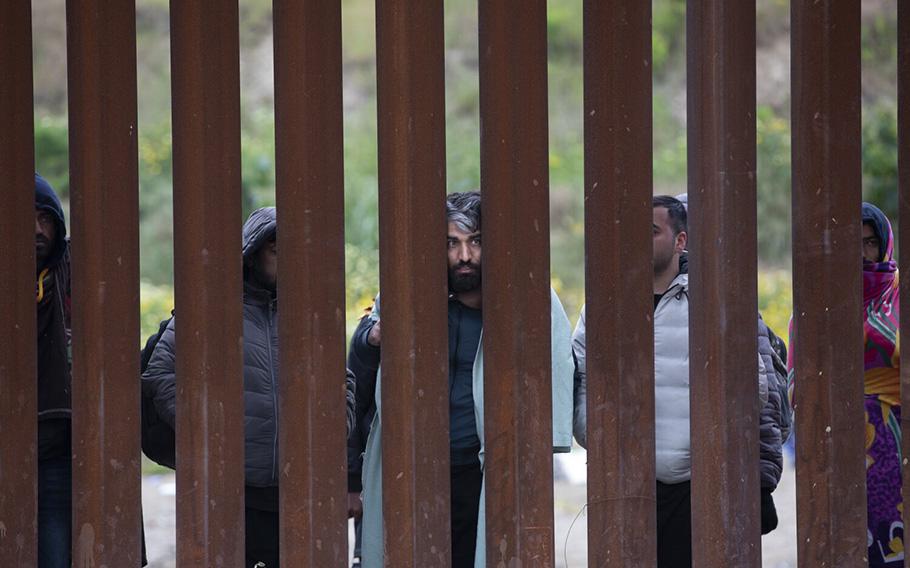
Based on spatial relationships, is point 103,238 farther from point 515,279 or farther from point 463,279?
point 463,279

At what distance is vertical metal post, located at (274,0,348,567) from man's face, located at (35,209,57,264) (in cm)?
92

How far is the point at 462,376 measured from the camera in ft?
11.3

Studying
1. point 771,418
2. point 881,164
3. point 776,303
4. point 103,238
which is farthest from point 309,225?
point 881,164

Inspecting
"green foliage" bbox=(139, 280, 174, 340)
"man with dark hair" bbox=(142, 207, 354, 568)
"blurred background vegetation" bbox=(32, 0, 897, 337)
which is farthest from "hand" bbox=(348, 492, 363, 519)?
"blurred background vegetation" bbox=(32, 0, 897, 337)

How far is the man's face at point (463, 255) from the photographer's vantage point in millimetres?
3314

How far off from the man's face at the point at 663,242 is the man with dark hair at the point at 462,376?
451 mm

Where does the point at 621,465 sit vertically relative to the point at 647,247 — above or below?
below

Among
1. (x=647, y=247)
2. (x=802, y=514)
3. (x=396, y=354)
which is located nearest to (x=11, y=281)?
(x=396, y=354)

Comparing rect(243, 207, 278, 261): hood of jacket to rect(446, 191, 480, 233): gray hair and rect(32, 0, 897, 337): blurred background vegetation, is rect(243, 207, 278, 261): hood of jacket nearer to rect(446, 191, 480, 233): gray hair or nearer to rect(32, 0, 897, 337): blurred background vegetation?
rect(446, 191, 480, 233): gray hair

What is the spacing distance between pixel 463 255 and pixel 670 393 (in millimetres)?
684

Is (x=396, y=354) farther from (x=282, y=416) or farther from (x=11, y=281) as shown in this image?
(x=11, y=281)

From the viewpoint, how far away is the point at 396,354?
2.57 metres

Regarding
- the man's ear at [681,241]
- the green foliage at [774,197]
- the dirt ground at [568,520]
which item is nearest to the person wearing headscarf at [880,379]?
the man's ear at [681,241]

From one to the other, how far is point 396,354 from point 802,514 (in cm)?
93
